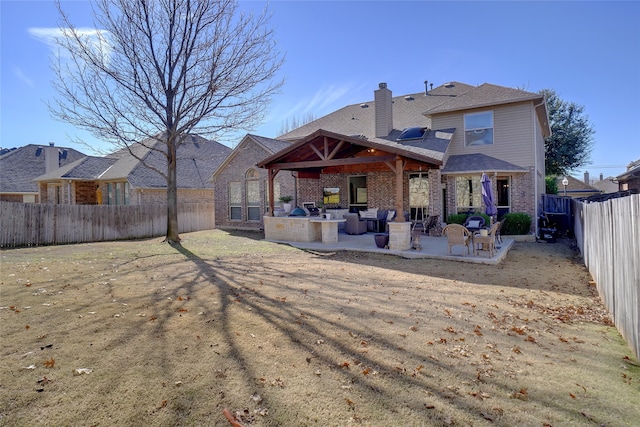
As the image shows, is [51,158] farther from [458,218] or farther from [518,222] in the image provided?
[518,222]

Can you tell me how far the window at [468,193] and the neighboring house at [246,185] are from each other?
764 cm

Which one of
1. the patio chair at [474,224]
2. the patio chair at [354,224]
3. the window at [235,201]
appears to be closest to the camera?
the patio chair at [474,224]

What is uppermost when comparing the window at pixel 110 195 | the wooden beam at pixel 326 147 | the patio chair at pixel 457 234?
the wooden beam at pixel 326 147

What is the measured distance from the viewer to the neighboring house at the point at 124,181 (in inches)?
849

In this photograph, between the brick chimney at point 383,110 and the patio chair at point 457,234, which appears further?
the brick chimney at point 383,110

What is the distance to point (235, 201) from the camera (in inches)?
743

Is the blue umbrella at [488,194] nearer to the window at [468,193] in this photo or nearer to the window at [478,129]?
the window at [468,193]

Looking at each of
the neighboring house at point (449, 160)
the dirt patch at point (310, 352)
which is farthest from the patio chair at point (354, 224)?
the dirt patch at point (310, 352)

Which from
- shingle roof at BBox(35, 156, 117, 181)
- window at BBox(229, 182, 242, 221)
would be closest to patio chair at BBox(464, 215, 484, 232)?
window at BBox(229, 182, 242, 221)

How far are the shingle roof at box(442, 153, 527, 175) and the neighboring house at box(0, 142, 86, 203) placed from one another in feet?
94.1

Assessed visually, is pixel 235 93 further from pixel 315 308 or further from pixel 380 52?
pixel 315 308

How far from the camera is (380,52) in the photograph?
18422mm

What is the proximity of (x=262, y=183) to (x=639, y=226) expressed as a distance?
51.5ft

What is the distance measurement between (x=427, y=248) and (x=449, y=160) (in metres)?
6.19
